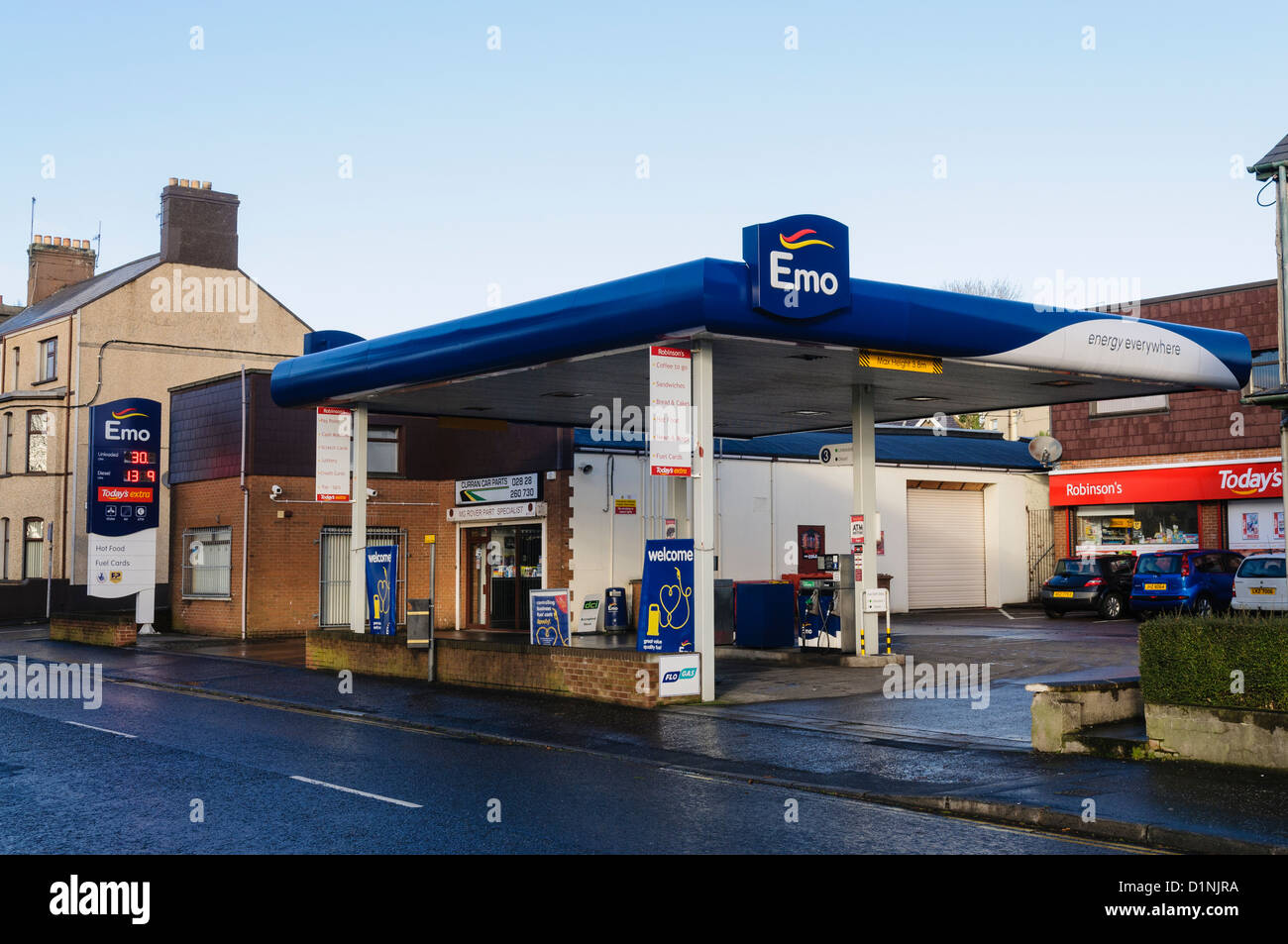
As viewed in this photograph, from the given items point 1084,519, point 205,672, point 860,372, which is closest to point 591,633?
point 205,672

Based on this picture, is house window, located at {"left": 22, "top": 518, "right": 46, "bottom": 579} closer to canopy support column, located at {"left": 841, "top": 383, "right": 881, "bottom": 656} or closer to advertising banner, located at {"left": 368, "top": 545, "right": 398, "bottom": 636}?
advertising banner, located at {"left": 368, "top": 545, "right": 398, "bottom": 636}

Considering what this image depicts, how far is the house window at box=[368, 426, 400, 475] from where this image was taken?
31.3 meters

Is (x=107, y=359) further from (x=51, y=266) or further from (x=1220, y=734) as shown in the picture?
(x=1220, y=734)

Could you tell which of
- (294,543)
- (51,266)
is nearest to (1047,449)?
(294,543)

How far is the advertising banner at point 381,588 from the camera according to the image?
2038cm

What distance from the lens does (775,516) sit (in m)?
31.7

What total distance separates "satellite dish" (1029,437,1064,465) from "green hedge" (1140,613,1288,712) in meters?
26.0

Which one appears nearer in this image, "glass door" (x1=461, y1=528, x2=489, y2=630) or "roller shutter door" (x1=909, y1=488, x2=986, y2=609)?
"glass door" (x1=461, y1=528, x2=489, y2=630)

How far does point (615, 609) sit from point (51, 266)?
3236 cm

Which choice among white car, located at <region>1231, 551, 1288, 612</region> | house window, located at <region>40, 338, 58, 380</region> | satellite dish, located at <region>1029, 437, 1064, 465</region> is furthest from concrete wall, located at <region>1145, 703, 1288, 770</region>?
house window, located at <region>40, 338, 58, 380</region>

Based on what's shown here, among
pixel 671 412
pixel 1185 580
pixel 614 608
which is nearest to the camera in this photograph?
pixel 671 412

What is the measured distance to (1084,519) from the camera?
3659cm
